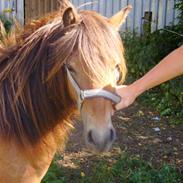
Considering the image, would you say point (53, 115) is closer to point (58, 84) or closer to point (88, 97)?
point (58, 84)

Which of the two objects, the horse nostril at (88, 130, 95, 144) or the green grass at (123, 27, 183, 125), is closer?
the horse nostril at (88, 130, 95, 144)

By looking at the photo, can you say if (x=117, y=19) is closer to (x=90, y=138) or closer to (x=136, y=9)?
(x=90, y=138)

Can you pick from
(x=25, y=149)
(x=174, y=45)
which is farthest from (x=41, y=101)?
(x=174, y=45)

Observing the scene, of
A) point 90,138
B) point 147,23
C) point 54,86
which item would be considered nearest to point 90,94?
point 90,138

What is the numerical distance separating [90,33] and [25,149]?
643 mm

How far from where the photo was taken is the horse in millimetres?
1814

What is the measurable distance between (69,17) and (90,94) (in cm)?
38

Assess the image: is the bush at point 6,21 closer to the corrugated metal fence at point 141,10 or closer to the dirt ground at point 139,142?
the corrugated metal fence at point 141,10

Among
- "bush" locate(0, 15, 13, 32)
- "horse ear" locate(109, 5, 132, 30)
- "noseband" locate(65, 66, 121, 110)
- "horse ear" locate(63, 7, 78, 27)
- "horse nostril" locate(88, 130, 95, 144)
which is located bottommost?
"bush" locate(0, 15, 13, 32)

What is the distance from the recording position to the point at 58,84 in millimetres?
2008

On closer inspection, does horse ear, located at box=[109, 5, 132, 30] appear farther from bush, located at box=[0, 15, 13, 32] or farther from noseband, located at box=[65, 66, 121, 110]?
bush, located at box=[0, 15, 13, 32]

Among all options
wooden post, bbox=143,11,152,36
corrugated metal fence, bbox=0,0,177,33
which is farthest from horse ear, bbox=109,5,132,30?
corrugated metal fence, bbox=0,0,177,33

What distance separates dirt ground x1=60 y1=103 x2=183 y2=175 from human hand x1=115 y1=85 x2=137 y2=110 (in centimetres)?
133

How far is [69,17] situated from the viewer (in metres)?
1.93
